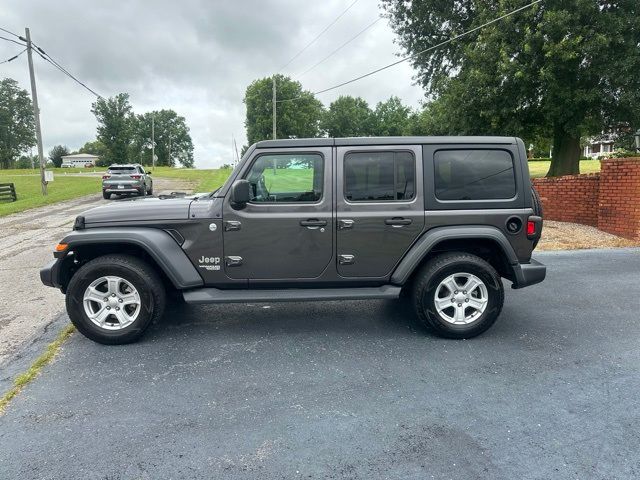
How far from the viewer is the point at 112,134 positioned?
81062 millimetres

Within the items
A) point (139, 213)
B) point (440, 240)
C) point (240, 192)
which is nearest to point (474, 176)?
point (440, 240)

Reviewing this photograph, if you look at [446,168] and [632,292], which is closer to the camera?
[446,168]

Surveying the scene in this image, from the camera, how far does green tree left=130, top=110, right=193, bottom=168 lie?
10397cm

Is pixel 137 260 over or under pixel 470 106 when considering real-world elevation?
under

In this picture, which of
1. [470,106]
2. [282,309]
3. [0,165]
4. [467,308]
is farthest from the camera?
[0,165]

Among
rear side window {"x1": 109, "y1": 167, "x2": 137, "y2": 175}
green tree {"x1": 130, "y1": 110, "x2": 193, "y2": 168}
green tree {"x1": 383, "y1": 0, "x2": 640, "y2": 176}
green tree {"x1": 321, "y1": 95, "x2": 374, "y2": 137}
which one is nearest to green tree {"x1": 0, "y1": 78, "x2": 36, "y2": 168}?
green tree {"x1": 130, "y1": 110, "x2": 193, "y2": 168}

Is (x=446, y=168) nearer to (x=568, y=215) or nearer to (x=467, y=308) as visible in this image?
(x=467, y=308)

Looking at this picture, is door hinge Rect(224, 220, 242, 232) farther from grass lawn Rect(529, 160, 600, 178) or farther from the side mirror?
grass lawn Rect(529, 160, 600, 178)

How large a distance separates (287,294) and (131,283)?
1.41 m

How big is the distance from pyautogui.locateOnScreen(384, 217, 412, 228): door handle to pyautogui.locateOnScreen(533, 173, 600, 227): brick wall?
831 cm

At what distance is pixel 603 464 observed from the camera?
2.40m

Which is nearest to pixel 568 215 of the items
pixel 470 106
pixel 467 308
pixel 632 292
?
pixel 470 106

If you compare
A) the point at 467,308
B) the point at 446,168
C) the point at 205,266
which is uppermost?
the point at 446,168

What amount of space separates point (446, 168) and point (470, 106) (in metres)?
10.7
